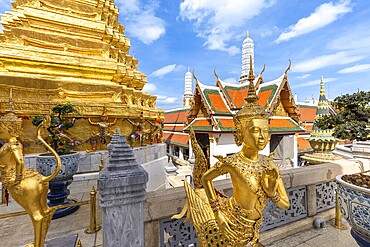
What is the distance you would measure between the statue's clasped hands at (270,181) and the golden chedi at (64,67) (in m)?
7.09

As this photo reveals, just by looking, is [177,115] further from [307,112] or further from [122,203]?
[122,203]

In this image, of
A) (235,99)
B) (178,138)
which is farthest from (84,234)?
(178,138)

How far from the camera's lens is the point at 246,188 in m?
1.62

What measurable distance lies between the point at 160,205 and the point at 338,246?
308cm

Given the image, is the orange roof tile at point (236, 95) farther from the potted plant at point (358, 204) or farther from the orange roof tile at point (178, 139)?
the potted plant at point (358, 204)

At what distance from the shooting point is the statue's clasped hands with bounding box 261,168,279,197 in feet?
5.05

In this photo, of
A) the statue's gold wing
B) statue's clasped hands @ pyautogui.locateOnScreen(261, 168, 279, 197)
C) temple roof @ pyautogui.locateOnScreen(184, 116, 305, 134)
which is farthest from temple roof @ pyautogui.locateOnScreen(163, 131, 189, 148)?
statue's clasped hands @ pyautogui.locateOnScreen(261, 168, 279, 197)

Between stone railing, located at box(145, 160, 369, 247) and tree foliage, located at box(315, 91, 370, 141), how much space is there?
1.17 m

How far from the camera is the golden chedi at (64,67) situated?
676 cm

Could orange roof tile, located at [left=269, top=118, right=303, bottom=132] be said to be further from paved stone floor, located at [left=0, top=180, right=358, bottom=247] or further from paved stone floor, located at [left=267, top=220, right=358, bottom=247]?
paved stone floor, located at [left=0, top=180, right=358, bottom=247]

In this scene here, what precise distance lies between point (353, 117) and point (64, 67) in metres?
9.56

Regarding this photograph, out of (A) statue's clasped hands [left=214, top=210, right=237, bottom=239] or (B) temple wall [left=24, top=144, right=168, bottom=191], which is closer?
(A) statue's clasped hands [left=214, top=210, right=237, bottom=239]

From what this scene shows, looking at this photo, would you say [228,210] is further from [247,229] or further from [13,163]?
[13,163]

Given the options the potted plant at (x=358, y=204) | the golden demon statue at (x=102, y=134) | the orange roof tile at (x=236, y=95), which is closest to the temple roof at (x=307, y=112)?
the orange roof tile at (x=236, y=95)
